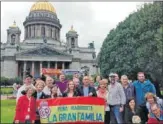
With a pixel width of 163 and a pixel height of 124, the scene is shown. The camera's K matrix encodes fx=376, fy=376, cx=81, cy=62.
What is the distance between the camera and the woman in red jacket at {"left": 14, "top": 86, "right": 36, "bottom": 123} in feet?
30.1

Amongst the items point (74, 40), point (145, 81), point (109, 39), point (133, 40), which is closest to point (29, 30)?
point (74, 40)

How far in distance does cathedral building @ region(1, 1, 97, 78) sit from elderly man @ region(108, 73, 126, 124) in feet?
218

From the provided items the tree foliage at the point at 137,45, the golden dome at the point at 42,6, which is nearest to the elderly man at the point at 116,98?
the tree foliage at the point at 137,45

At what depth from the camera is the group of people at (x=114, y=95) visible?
9.53 metres

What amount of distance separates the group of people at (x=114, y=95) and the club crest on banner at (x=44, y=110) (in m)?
0.14

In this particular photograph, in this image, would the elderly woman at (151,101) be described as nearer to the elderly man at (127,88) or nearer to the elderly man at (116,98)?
the elderly man at (116,98)

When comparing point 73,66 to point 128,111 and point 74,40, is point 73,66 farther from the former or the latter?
A: point 128,111

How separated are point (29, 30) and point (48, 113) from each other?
80028 millimetres

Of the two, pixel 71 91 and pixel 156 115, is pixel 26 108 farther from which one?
pixel 156 115

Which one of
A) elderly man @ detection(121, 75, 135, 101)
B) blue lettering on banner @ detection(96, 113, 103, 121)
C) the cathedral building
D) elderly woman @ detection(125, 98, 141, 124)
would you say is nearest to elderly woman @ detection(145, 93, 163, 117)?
elderly woman @ detection(125, 98, 141, 124)

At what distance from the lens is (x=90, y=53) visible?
86312 millimetres

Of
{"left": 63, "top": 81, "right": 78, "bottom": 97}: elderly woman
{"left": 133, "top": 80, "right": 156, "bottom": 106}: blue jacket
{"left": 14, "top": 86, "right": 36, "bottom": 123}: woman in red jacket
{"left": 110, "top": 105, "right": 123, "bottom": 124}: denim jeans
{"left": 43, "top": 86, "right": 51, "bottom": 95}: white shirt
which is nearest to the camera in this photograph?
{"left": 14, "top": 86, "right": 36, "bottom": 123}: woman in red jacket

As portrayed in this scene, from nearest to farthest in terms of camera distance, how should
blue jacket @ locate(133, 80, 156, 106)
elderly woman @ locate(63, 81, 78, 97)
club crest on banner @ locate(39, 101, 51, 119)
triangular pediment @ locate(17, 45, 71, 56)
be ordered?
1. club crest on banner @ locate(39, 101, 51, 119)
2. elderly woman @ locate(63, 81, 78, 97)
3. blue jacket @ locate(133, 80, 156, 106)
4. triangular pediment @ locate(17, 45, 71, 56)

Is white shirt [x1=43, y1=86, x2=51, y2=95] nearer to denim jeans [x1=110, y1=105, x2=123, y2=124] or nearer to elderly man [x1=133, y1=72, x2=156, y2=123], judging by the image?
denim jeans [x1=110, y1=105, x2=123, y2=124]
